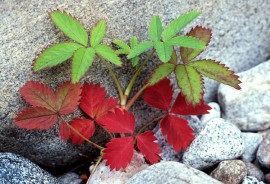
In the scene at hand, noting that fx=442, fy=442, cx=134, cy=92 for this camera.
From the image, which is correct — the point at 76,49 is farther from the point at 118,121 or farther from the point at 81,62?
the point at 118,121

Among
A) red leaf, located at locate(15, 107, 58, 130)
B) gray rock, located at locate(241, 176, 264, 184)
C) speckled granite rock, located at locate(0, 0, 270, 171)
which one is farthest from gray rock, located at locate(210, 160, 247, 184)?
red leaf, located at locate(15, 107, 58, 130)

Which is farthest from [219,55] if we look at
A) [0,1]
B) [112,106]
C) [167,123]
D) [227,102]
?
[0,1]

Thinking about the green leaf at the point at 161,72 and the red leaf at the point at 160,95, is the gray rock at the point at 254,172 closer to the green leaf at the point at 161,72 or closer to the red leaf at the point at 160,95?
Answer: the red leaf at the point at 160,95

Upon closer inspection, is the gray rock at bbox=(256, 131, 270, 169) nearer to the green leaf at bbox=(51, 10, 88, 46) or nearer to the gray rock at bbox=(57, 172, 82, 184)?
the gray rock at bbox=(57, 172, 82, 184)

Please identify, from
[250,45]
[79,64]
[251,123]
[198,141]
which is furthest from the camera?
[250,45]

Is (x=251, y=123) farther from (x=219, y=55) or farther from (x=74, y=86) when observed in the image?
(x=74, y=86)

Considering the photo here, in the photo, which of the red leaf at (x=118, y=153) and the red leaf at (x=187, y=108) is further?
the red leaf at (x=187, y=108)

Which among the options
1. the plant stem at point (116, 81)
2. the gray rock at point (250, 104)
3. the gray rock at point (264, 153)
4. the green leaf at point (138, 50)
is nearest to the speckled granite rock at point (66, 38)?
the plant stem at point (116, 81)
